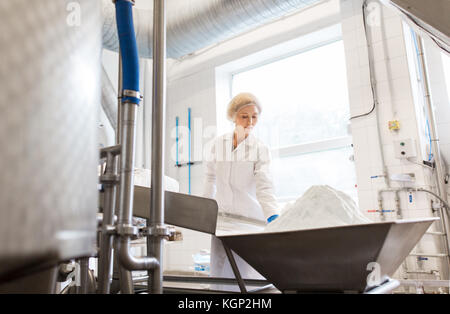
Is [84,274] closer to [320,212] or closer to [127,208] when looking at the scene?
[127,208]

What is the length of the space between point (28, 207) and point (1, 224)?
0.06ft

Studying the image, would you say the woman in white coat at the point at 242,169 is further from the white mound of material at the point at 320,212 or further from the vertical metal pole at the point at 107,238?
the vertical metal pole at the point at 107,238

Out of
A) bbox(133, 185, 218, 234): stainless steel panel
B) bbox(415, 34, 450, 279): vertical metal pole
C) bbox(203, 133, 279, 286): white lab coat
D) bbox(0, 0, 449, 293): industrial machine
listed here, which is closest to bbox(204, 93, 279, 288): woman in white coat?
bbox(203, 133, 279, 286): white lab coat

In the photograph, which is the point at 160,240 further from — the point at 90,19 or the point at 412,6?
the point at 412,6

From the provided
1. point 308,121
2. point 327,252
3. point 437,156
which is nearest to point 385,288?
point 327,252

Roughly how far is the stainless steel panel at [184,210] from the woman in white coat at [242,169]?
0.93 m

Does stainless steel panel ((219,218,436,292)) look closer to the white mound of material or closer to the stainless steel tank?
the white mound of material

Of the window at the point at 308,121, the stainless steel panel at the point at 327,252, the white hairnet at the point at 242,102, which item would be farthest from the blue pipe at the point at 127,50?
the window at the point at 308,121

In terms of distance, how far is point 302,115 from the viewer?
356 cm

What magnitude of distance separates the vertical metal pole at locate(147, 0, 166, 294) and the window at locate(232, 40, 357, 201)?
8.89 ft

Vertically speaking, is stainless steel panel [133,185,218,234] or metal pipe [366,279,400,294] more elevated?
stainless steel panel [133,185,218,234]

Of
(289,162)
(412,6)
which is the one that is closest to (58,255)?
(412,6)

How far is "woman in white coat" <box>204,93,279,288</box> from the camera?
5.97 ft

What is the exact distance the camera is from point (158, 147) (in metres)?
0.69
